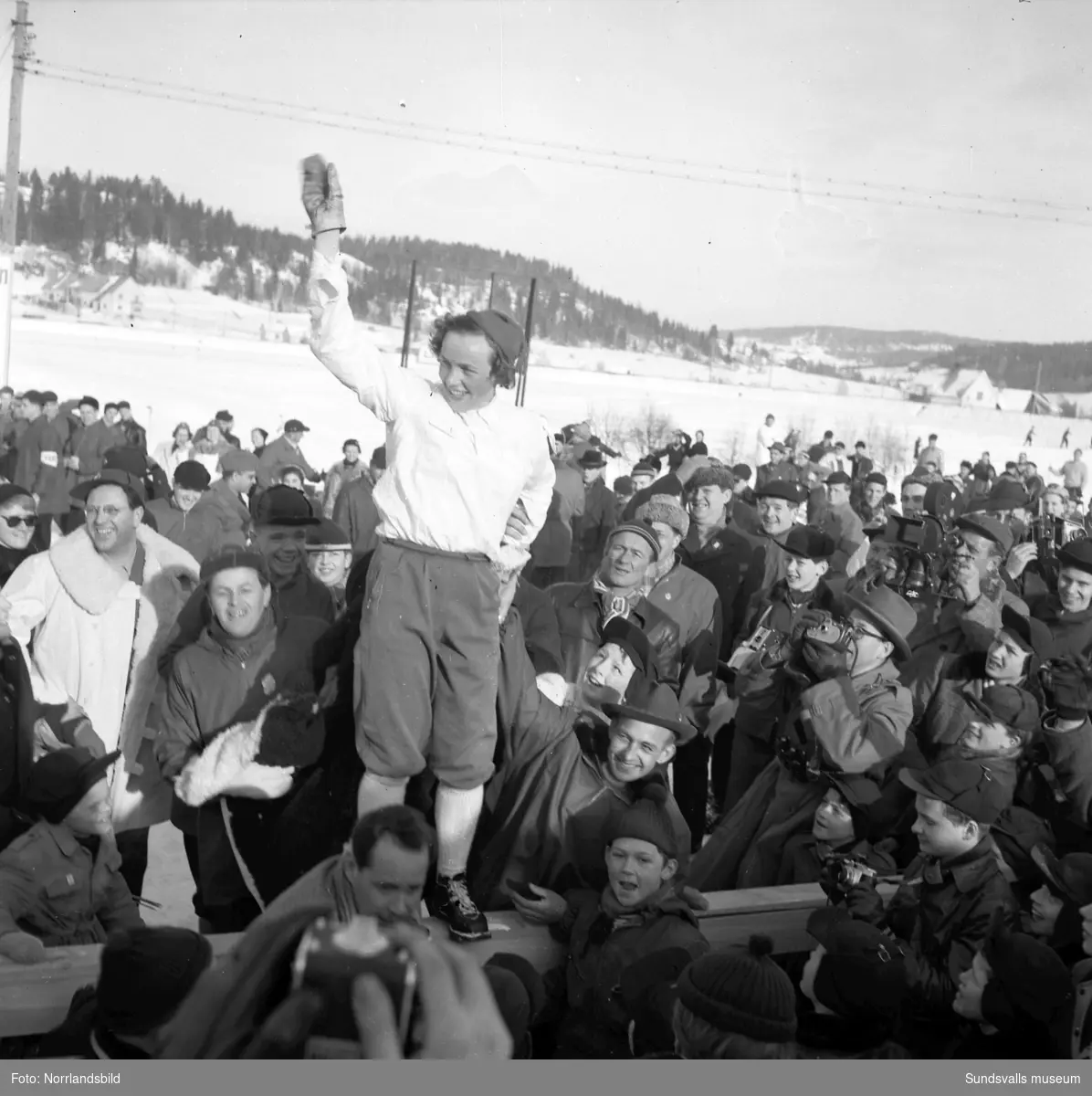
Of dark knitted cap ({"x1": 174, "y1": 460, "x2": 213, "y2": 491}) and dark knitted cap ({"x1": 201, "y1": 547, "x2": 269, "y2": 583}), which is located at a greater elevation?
dark knitted cap ({"x1": 201, "y1": 547, "x2": 269, "y2": 583})

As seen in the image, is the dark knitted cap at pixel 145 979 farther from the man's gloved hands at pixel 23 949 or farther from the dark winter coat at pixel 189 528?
the dark winter coat at pixel 189 528

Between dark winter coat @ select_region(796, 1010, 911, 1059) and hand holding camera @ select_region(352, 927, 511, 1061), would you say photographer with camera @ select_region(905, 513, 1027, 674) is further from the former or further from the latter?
hand holding camera @ select_region(352, 927, 511, 1061)

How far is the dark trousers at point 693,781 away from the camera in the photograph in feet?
15.5

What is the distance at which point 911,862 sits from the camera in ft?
10.5

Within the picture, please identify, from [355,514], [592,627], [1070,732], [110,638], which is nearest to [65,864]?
[110,638]

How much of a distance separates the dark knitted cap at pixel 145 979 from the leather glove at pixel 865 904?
5.44 feet

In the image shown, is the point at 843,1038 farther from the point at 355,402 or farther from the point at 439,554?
the point at 355,402

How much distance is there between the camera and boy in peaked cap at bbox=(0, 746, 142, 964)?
2.90m

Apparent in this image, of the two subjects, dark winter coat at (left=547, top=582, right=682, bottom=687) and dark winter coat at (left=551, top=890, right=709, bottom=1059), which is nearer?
dark winter coat at (left=551, top=890, right=709, bottom=1059)

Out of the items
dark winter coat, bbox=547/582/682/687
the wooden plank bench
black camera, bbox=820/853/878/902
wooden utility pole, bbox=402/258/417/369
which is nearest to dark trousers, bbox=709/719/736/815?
dark winter coat, bbox=547/582/682/687

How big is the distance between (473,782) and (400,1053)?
109 centimetres

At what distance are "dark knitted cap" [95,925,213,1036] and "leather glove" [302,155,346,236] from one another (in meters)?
1.55

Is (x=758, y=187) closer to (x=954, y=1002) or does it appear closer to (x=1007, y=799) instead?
(x=1007, y=799)

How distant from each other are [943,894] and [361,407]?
16891 mm
